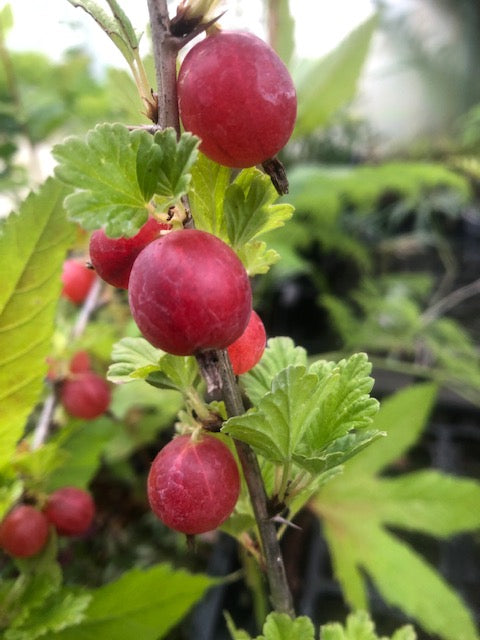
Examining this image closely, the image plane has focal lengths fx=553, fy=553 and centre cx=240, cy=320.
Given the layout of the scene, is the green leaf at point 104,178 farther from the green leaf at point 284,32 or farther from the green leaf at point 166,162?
the green leaf at point 284,32

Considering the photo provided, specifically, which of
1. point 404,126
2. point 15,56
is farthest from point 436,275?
point 404,126

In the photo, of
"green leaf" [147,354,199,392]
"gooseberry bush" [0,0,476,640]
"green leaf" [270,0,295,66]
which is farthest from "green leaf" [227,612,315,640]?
"green leaf" [270,0,295,66]

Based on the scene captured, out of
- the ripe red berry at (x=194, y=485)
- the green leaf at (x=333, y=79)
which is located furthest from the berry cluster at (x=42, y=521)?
the green leaf at (x=333, y=79)

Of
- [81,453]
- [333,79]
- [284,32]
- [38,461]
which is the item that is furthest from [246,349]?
[333,79]

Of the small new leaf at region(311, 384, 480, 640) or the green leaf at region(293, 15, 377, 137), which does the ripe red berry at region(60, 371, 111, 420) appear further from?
the green leaf at region(293, 15, 377, 137)

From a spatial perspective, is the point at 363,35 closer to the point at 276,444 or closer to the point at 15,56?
the point at 15,56

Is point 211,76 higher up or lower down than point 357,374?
higher up

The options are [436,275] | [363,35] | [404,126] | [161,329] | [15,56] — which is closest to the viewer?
[161,329]
